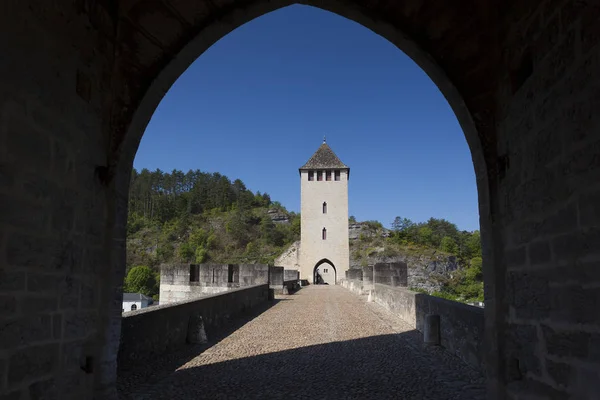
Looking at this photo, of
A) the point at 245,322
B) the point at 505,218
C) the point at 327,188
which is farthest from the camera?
the point at 327,188

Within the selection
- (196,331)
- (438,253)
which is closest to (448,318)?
(196,331)

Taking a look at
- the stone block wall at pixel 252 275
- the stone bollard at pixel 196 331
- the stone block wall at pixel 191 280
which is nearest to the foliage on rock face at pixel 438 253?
the stone block wall at pixel 252 275

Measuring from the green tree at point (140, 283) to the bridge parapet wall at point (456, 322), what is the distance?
5030cm

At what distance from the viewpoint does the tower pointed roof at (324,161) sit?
36844mm

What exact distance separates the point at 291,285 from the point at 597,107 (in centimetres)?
1976

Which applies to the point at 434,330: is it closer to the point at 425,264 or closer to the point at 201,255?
the point at 425,264

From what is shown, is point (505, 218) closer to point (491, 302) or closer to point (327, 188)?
point (491, 302)

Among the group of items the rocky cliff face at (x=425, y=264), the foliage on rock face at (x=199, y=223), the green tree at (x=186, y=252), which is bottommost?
the rocky cliff face at (x=425, y=264)

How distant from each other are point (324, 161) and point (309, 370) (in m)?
32.5

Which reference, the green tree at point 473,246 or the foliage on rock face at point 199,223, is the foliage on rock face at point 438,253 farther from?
the foliage on rock face at point 199,223

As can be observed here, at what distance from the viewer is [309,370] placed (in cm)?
520

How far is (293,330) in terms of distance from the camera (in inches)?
333

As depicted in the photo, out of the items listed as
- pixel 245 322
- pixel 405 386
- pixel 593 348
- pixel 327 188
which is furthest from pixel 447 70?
pixel 327 188

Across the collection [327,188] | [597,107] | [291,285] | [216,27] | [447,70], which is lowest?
[291,285]
